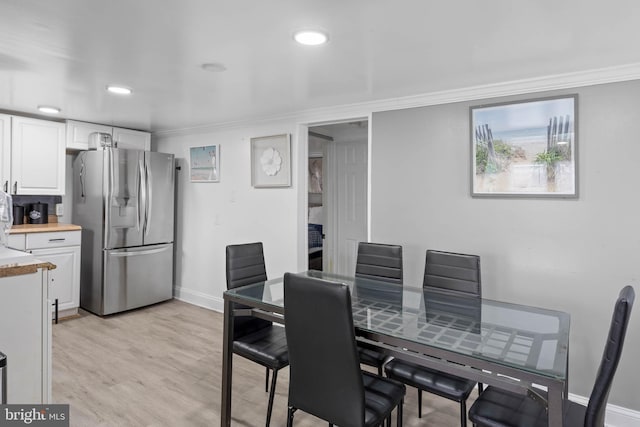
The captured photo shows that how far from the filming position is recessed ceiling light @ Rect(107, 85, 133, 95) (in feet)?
9.77

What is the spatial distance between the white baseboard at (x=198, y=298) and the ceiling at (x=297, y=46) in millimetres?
2430

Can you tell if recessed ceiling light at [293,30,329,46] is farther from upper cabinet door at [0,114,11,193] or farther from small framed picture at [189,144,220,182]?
upper cabinet door at [0,114,11,193]

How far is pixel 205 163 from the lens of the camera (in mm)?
4668

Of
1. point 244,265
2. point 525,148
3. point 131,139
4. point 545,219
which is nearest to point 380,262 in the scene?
point 244,265

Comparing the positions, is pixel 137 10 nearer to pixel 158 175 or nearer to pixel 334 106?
pixel 334 106

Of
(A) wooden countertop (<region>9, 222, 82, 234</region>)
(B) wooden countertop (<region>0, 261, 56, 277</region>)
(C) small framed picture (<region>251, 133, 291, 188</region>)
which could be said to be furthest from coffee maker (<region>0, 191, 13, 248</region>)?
(C) small framed picture (<region>251, 133, 291, 188</region>)

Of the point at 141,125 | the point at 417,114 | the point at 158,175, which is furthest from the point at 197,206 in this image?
the point at 417,114

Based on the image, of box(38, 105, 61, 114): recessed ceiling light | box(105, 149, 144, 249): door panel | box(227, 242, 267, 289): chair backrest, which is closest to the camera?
box(227, 242, 267, 289): chair backrest

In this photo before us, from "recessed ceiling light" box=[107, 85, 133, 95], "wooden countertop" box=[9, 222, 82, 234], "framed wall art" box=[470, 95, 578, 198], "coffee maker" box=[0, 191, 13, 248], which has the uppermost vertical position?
"recessed ceiling light" box=[107, 85, 133, 95]

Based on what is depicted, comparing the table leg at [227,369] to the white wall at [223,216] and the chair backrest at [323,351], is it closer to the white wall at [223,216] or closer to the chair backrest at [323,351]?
the chair backrest at [323,351]

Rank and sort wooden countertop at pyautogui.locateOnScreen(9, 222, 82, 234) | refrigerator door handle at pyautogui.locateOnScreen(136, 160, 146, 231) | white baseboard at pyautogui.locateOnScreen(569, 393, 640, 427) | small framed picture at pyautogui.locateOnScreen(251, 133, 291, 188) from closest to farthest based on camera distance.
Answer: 1. white baseboard at pyautogui.locateOnScreen(569, 393, 640, 427)
2. wooden countertop at pyautogui.locateOnScreen(9, 222, 82, 234)
3. small framed picture at pyautogui.locateOnScreen(251, 133, 291, 188)
4. refrigerator door handle at pyautogui.locateOnScreen(136, 160, 146, 231)

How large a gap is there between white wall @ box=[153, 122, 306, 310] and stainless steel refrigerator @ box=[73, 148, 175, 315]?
271mm

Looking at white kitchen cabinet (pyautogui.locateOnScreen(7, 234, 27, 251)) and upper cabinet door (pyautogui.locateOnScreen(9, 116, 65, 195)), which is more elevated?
upper cabinet door (pyautogui.locateOnScreen(9, 116, 65, 195))

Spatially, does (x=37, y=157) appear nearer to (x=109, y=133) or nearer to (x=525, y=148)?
(x=109, y=133)
